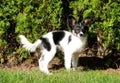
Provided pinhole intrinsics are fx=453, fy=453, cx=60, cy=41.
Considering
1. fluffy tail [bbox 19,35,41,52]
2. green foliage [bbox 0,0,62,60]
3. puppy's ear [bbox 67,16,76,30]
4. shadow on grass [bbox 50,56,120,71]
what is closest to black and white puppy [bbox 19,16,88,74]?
fluffy tail [bbox 19,35,41,52]

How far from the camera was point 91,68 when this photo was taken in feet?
42.0

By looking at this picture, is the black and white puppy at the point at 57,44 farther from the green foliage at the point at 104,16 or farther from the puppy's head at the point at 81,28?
the green foliage at the point at 104,16

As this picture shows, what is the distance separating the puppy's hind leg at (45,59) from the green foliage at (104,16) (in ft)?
4.19

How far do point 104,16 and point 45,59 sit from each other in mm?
1930

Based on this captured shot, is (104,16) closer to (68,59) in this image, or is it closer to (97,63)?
(68,59)

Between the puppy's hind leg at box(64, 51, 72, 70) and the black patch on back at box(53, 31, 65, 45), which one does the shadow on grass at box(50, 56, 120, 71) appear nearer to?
the puppy's hind leg at box(64, 51, 72, 70)

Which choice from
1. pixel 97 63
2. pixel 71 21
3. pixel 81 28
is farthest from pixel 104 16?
pixel 97 63

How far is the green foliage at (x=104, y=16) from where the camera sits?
11.9 metres

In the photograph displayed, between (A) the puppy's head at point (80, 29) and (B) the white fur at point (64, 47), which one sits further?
(B) the white fur at point (64, 47)

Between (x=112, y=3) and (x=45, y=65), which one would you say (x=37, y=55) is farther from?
(x=112, y=3)

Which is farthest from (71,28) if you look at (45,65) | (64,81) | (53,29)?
(64,81)

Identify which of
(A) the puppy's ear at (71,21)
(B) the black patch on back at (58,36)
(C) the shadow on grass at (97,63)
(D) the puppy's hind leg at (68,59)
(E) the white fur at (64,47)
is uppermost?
(A) the puppy's ear at (71,21)

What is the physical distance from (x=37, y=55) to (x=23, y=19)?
4.41 ft

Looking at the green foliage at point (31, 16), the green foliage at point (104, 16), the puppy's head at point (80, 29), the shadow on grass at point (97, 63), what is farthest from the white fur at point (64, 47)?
the shadow on grass at point (97, 63)
